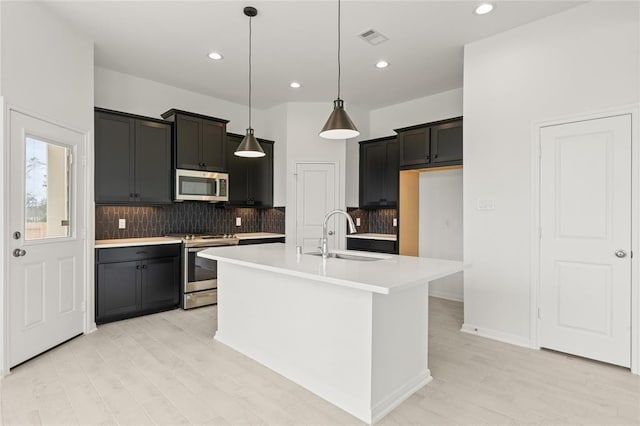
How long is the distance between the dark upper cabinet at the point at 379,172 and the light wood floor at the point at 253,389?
2.60 meters

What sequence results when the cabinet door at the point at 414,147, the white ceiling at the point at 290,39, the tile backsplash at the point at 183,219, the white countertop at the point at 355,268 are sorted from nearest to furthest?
the white countertop at the point at 355,268 → the white ceiling at the point at 290,39 → the tile backsplash at the point at 183,219 → the cabinet door at the point at 414,147

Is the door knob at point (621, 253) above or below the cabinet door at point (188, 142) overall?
below

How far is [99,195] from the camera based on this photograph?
402 cm

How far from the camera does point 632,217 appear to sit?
111 inches

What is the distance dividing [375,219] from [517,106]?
307cm

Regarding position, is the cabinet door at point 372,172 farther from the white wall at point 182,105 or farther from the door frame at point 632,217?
the door frame at point 632,217

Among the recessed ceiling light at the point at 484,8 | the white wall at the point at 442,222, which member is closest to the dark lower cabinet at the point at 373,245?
the white wall at the point at 442,222

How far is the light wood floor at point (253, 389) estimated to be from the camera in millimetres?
2146

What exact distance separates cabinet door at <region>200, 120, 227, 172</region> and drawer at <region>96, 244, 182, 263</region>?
3.89 feet

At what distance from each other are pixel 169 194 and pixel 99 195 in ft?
2.65

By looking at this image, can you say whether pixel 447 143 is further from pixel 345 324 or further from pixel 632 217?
pixel 345 324

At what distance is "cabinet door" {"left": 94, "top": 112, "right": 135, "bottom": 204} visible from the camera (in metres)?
4.01

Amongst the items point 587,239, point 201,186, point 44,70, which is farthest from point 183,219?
point 587,239

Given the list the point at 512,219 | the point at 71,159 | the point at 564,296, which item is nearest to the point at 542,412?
the point at 564,296
